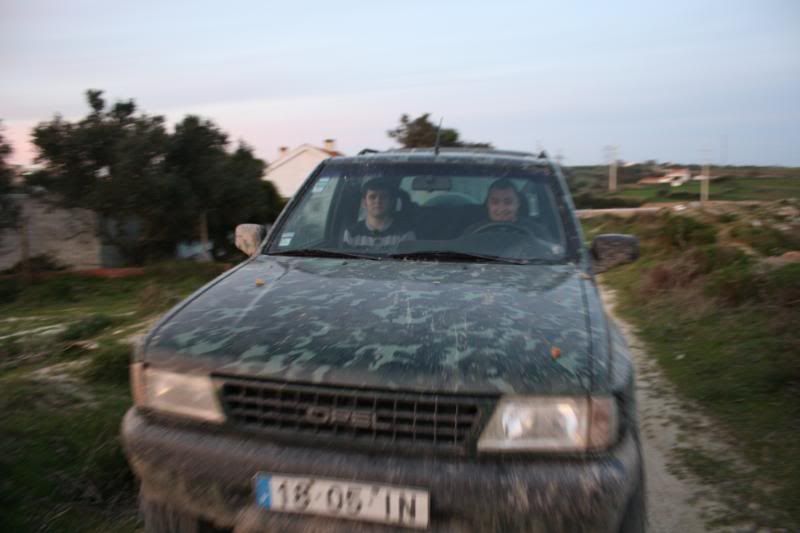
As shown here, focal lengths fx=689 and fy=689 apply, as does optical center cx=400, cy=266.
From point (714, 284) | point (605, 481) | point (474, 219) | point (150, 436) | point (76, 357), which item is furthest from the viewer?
point (714, 284)

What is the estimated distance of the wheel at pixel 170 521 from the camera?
227 centimetres

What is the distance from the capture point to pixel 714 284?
7.75 m

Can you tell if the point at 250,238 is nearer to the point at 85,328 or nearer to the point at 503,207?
the point at 503,207

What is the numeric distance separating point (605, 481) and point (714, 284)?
6482 millimetres

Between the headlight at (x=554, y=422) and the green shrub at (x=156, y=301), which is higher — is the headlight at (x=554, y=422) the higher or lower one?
the higher one

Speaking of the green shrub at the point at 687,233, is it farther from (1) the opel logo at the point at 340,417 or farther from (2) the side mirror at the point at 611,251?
(1) the opel logo at the point at 340,417

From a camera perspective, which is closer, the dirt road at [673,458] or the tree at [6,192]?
the dirt road at [673,458]

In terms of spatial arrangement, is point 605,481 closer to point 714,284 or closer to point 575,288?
point 575,288

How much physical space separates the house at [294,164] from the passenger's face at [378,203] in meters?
39.0

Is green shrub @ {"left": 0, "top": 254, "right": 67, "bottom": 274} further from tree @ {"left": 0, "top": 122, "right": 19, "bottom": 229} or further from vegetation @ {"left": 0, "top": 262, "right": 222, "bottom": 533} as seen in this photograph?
vegetation @ {"left": 0, "top": 262, "right": 222, "bottom": 533}

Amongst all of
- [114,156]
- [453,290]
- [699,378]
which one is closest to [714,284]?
[699,378]

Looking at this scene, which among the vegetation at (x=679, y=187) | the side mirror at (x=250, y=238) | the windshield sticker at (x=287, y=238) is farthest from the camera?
the vegetation at (x=679, y=187)

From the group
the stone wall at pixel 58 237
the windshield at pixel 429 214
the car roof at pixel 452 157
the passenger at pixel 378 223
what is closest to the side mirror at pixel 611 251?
the windshield at pixel 429 214

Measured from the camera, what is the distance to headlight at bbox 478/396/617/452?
2.07 m
